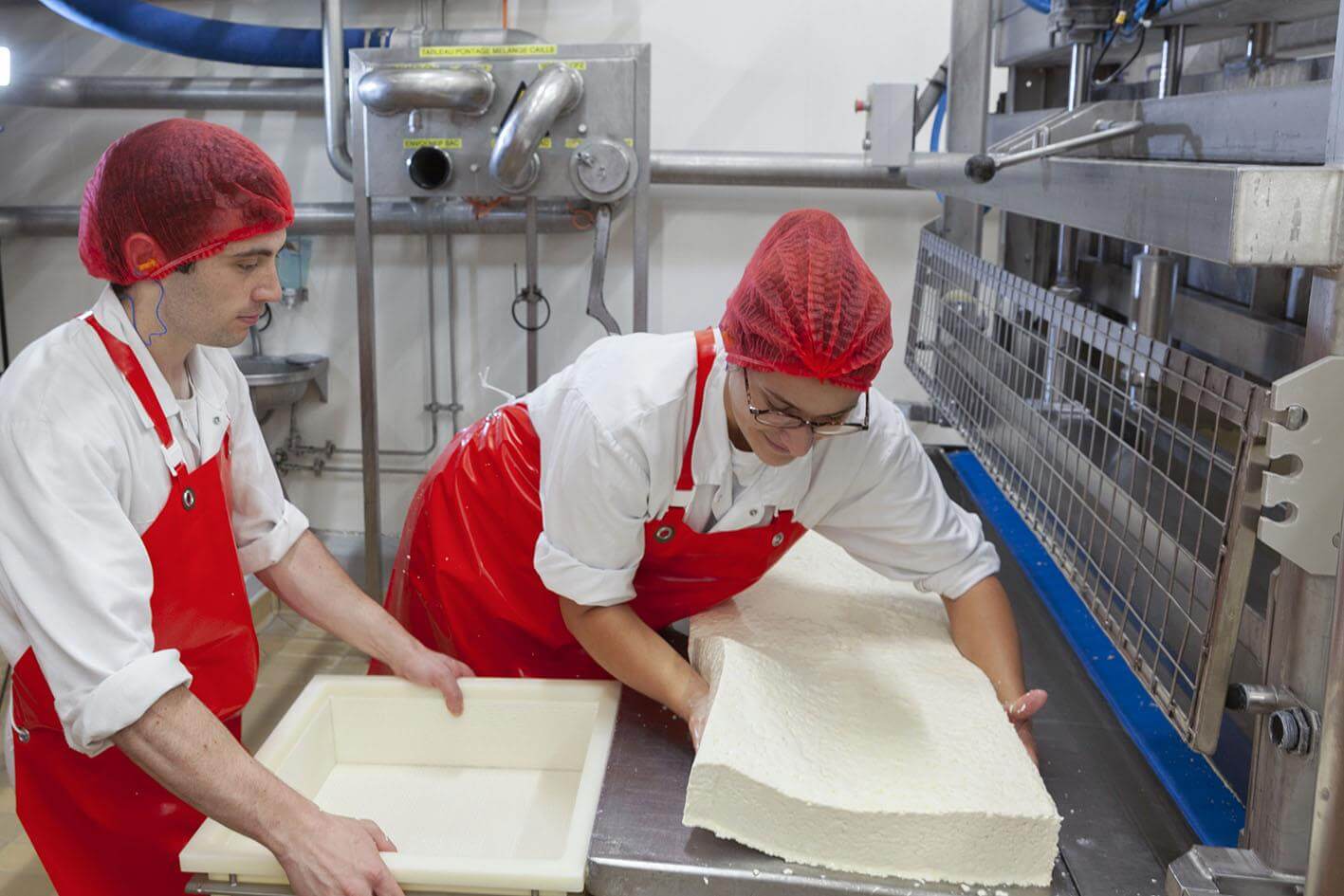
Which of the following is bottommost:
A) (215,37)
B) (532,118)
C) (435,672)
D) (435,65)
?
(435,672)

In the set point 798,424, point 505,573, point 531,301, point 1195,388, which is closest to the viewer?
point 1195,388

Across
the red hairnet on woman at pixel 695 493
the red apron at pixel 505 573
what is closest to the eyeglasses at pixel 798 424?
the red hairnet on woman at pixel 695 493

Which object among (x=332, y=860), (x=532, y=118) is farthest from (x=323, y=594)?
(x=532, y=118)

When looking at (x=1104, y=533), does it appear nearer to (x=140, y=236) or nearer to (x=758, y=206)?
(x=140, y=236)

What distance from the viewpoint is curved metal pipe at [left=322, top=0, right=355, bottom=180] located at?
3072 mm

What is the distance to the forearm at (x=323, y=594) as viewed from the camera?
1.55 metres

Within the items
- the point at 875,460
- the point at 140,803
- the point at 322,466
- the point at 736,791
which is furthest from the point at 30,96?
the point at 736,791

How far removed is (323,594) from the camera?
1598 millimetres

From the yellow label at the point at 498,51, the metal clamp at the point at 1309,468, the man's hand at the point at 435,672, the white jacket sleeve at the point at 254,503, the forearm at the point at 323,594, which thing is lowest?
the man's hand at the point at 435,672

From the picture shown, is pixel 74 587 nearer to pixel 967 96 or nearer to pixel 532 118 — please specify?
pixel 532 118

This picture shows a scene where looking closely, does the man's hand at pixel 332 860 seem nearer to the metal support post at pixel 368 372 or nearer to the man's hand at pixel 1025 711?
the man's hand at pixel 1025 711

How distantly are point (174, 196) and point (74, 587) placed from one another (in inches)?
16.9

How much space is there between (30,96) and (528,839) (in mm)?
3082

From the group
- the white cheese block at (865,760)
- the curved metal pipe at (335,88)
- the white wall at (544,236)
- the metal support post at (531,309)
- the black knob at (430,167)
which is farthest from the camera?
the white wall at (544,236)
